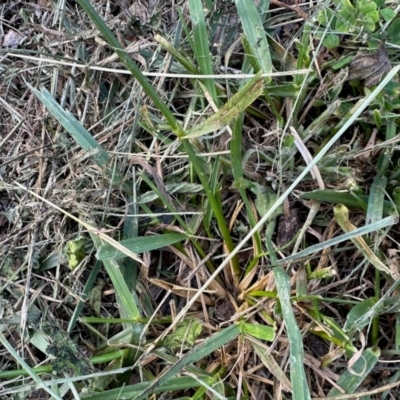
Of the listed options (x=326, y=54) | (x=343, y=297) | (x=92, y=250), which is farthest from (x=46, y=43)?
(x=343, y=297)

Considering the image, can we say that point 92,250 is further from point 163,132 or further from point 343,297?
point 343,297

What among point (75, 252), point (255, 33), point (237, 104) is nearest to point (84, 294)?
point (75, 252)

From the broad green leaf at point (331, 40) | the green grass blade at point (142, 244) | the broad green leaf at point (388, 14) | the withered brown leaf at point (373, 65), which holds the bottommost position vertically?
the green grass blade at point (142, 244)

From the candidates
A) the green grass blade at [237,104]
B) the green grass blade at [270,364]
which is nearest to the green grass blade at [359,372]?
the green grass blade at [270,364]

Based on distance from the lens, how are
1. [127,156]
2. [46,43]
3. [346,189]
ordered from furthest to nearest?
[46,43] → [127,156] → [346,189]

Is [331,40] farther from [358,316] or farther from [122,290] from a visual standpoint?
[122,290]

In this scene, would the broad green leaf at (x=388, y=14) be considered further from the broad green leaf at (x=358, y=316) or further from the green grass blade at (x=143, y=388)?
the green grass blade at (x=143, y=388)

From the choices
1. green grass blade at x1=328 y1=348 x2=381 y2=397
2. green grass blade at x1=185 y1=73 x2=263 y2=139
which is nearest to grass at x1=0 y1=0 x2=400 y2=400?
green grass blade at x1=328 y1=348 x2=381 y2=397
